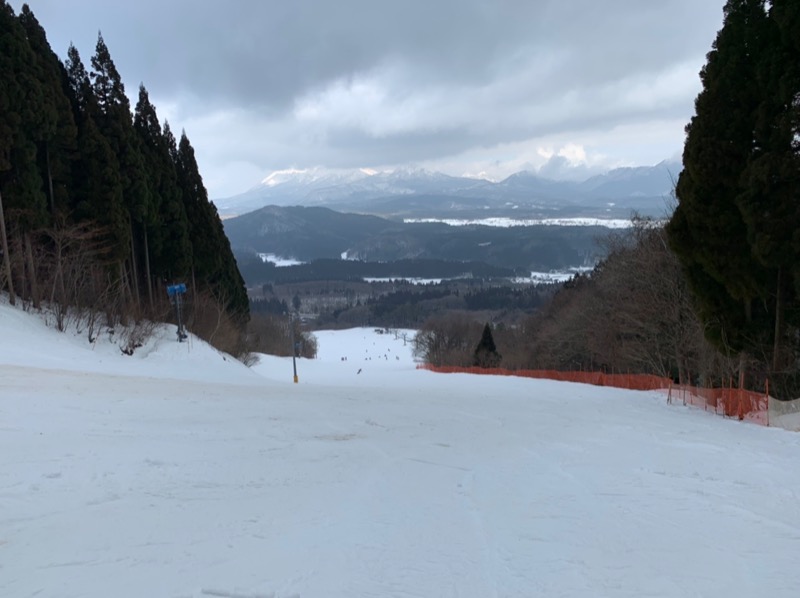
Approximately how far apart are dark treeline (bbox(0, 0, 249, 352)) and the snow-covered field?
10.4m

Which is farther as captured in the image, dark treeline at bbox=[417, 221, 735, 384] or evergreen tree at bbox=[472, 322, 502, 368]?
evergreen tree at bbox=[472, 322, 502, 368]

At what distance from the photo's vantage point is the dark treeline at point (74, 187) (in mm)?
19062

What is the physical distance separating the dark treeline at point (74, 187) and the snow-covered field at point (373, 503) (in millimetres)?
10406

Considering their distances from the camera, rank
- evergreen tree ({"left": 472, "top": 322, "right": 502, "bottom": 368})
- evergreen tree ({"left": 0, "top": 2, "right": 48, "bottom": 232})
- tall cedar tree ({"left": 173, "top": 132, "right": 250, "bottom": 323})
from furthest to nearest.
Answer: evergreen tree ({"left": 472, "top": 322, "right": 502, "bottom": 368})
tall cedar tree ({"left": 173, "top": 132, "right": 250, "bottom": 323})
evergreen tree ({"left": 0, "top": 2, "right": 48, "bottom": 232})

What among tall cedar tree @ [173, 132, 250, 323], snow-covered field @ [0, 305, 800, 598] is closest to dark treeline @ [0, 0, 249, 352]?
tall cedar tree @ [173, 132, 250, 323]

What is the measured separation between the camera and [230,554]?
4426 mm

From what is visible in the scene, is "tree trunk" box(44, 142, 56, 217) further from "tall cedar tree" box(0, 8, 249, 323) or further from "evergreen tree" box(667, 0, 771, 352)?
"evergreen tree" box(667, 0, 771, 352)

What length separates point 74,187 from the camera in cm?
2306

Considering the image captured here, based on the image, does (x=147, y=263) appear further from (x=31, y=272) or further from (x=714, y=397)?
(x=714, y=397)

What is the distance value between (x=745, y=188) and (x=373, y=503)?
1004cm

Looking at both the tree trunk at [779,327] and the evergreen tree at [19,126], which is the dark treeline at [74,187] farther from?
the tree trunk at [779,327]

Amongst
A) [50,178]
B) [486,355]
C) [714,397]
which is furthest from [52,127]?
[486,355]

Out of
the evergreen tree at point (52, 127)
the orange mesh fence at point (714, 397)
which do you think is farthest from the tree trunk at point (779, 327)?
the evergreen tree at point (52, 127)

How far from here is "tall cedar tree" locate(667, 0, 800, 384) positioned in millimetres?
10805
